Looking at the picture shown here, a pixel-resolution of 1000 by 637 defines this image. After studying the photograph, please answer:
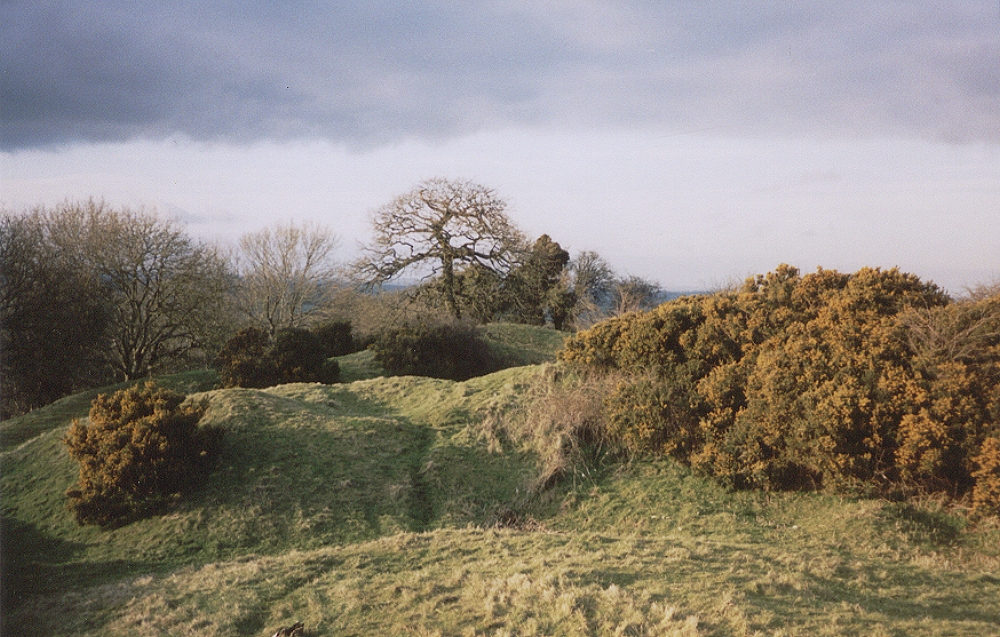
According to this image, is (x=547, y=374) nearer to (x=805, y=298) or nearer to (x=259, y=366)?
(x=805, y=298)

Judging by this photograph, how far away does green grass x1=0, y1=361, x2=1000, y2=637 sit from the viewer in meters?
4.91

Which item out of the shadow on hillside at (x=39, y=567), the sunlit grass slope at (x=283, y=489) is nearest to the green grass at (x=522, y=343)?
the sunlit grass slope at (x=283, y=489)

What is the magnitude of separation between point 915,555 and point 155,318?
28310 millimetres

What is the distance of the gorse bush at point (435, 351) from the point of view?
20125mm

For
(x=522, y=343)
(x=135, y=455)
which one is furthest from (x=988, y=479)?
(x=522, y=343)

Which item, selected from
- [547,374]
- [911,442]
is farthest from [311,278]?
[911,442]

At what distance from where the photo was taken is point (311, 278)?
35406 millimetres

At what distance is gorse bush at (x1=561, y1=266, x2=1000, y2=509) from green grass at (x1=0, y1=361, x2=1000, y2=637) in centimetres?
46

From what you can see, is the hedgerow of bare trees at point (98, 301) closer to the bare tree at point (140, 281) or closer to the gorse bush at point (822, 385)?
the bare tree at point (140, 281)

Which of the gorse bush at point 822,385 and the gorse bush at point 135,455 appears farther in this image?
the gorse bush at point 135,455

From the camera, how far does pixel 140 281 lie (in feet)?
87.2

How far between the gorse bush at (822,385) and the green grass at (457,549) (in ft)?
1.51

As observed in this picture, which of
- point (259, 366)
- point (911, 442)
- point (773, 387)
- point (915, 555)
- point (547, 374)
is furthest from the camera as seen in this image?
point (259, 366)

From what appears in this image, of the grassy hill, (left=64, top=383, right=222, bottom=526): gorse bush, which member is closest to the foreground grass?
the grassy hill
